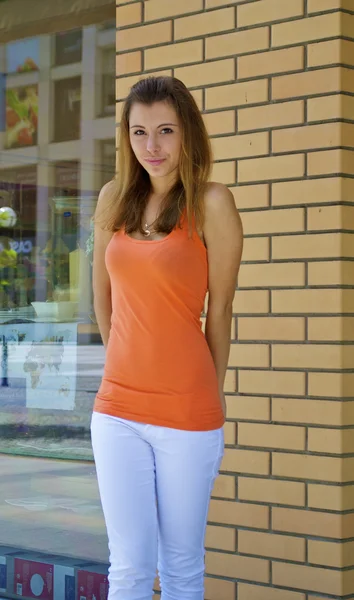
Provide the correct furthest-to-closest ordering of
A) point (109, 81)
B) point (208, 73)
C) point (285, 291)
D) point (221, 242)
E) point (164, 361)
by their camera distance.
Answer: point (109, 81) < point (208, 73) < point (285, 291) < point (221, 242) < point (164, 361)

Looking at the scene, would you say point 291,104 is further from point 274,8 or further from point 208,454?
point 208,454

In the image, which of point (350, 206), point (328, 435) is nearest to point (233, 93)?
point (350, 206)

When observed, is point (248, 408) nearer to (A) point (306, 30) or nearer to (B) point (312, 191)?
(B) point (312, 191)

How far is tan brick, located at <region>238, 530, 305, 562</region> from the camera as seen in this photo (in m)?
3.34

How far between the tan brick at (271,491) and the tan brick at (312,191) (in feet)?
3.09

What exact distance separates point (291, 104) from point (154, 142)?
0.90m

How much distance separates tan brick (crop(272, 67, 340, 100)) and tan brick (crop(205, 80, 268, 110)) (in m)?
0.05

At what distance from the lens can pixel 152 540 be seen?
252cm

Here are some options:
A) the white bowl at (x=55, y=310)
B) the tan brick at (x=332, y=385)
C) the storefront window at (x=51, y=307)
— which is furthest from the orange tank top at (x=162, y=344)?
the white bowl at (x=55, y=310)

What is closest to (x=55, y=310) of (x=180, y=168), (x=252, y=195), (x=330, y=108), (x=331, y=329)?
(x=252, y=195)

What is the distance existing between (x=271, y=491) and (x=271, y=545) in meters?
0.19

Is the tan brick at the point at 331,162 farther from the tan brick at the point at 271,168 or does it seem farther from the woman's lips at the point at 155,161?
the woman's lips at the point at 155,161

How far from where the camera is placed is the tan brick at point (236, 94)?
341 centimetres

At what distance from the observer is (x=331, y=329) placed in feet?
10.6
